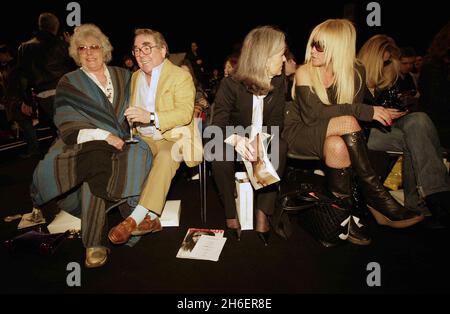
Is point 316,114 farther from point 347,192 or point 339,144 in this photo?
point 347,192

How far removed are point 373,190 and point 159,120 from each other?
64.4 inches

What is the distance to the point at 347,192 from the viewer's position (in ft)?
6.89

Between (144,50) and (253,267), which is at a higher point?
(144,50)

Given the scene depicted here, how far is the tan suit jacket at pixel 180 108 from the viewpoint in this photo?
2.28 m

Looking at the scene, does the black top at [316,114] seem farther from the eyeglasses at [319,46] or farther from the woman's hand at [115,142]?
the woman's hand at [115,142]

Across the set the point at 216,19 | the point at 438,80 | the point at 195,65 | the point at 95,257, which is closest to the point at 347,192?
the point at 438,80

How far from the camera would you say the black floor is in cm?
173

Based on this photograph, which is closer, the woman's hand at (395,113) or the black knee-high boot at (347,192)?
the black knee-high boot at (347,192)

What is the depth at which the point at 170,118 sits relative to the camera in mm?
2221

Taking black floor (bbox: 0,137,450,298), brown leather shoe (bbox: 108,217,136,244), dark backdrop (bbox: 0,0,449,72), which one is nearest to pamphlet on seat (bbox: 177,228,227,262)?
black floor (bbox: 0,137,450,298)

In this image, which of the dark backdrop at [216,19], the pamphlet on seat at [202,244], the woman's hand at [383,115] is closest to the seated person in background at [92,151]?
the pamphlet on seat at [202,244]

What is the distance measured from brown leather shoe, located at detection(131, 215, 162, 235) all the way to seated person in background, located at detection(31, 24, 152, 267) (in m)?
0.18

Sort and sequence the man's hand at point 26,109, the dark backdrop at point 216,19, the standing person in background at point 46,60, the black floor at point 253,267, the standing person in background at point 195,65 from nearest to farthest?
the black floor at point 253,267 → the standing person in background at point 46,60 → the man's hand at point 26,109 → the dark backdrop at point 216,19 → the standing person in background at point 195,65

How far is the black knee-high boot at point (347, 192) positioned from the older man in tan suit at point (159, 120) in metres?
1.00
